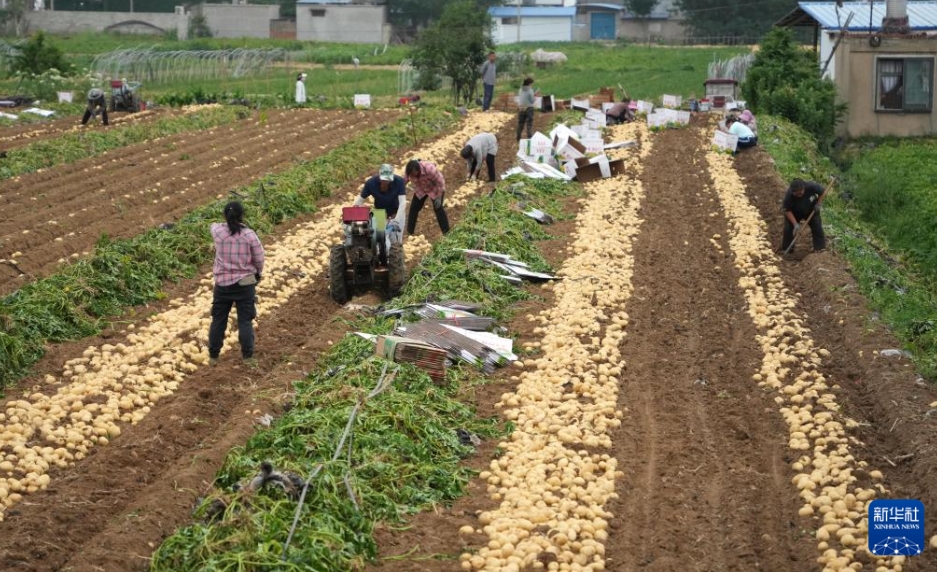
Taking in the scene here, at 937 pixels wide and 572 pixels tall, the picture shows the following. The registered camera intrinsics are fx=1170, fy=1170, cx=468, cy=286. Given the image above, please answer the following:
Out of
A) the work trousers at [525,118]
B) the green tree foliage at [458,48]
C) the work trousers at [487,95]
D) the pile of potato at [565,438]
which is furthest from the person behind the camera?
the green tree foliage at [458,48]

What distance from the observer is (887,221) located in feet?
68.2

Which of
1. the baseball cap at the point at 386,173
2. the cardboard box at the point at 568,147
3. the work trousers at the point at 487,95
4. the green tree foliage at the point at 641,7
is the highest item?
the green tree foliage at the point at 641,7

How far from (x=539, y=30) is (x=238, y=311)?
74.8m

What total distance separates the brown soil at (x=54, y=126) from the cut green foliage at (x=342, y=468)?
17.9m

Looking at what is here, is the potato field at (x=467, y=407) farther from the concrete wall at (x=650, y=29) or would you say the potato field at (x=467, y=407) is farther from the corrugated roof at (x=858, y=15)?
the concrete wall at (x=650, y=29)

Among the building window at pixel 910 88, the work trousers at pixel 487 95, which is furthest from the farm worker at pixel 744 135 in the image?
the work trousers at pixel 487 95

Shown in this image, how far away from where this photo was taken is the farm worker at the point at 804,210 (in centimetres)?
1617

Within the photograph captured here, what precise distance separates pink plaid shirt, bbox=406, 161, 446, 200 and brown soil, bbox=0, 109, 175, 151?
13.5 metres

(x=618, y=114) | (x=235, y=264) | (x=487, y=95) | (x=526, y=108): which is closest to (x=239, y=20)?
(x=487, y=95)

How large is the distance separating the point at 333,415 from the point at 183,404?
1957 millimetres

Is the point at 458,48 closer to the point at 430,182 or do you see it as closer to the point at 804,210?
the point at 430,182

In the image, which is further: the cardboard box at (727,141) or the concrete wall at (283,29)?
the concrete wall at (283,29)

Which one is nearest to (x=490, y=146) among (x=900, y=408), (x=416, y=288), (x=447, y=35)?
(x=416, y=288)

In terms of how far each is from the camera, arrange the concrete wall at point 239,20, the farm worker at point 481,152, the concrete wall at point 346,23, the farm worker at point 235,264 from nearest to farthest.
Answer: the farm worker at point 235,264 < the farm worker at point 481,152 < the concrete wall at point 346,23 < the concrete wall at point 239,20
